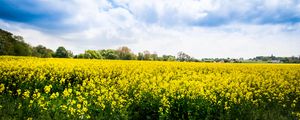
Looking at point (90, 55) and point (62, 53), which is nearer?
point (90, 55)

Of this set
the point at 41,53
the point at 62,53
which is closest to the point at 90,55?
the point at 62,53

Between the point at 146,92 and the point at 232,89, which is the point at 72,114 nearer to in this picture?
the point at 146,92

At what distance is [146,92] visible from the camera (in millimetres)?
10648

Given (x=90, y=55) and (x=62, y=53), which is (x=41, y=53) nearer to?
(x=62, y=53)

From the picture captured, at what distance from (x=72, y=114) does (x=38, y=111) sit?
1.22 m

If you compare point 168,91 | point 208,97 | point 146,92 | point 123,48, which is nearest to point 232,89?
point 208,97

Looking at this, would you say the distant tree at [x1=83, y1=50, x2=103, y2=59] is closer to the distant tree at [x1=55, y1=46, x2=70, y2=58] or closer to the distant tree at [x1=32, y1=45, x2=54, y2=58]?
the distant tree at [x1=55, y1=46, x2=70, y2=58]

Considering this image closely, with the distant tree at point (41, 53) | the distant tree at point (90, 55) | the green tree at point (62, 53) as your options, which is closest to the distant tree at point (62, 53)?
the green tree at point (62, 53)

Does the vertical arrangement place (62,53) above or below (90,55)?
above

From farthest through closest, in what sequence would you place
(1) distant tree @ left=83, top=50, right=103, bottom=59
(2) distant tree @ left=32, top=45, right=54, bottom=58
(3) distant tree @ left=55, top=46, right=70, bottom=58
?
1. (2) distant tree @ left=32, top=45, right=54, bottom=58
2. (3) distant tree @ left=55, top=46, right=70, bottom=58
3. (1) distant tree @ left=83, top=50, right=103, bottom=59

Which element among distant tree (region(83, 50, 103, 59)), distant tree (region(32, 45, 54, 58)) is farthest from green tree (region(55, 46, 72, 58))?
distant tree (region(83, 50, 103, 59))

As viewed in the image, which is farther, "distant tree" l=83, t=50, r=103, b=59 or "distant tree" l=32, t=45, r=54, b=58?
"distant tree" l=32, t=45, r=54, b=58

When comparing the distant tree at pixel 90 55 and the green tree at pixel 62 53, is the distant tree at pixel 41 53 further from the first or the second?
the distant tree at pixel 90 55

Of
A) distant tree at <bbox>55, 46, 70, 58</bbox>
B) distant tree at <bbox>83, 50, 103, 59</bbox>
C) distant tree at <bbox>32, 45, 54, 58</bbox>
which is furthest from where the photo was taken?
distant tree at <bbox>32, 45, 54, 58</bbox>
